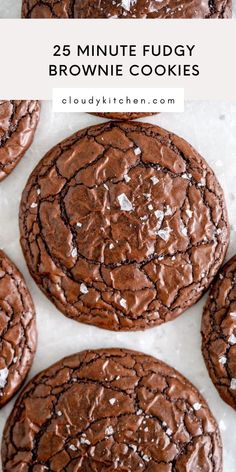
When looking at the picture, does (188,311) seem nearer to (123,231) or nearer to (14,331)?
(123,231)

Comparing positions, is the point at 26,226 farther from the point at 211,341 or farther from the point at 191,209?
the point at 211,341

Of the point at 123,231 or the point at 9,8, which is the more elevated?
the point at 9,8

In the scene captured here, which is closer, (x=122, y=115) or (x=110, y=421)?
(x=110, y=421)

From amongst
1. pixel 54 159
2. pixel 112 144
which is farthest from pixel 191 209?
pixel 54 159

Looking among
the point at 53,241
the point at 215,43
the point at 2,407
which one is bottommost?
the point at 2,407

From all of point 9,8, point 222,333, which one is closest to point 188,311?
point 222,333

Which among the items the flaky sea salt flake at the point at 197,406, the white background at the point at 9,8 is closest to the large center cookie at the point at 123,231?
the flaky sea salt flake at the point at 197,406

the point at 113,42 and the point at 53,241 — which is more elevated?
the point at 113,42

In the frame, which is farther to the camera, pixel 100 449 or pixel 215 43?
pixel 215 43
